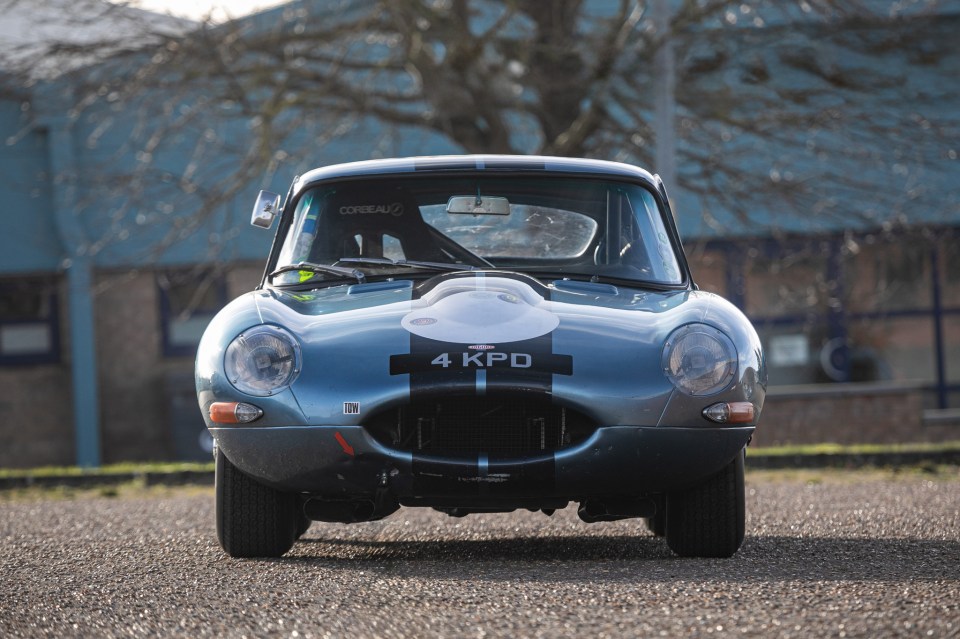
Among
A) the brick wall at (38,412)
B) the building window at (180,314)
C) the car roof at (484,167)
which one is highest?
the car roof at (484,167)

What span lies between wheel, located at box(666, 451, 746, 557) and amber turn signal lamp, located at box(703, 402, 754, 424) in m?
0.27

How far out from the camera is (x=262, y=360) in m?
4.91

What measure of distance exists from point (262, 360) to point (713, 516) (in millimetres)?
1690

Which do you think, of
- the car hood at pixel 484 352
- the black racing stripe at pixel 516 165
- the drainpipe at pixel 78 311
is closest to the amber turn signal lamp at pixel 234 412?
the car hood at pixel 484 352

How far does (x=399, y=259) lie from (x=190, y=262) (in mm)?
15198

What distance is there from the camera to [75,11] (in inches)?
550

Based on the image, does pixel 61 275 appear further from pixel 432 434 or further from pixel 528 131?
pixel 432 434

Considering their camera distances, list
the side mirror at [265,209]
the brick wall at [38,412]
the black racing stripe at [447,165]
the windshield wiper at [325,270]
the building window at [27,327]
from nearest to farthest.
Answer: the windshield wiper at [325,270] < the black racing stripe at [447,165] < the side mirror at [265,209] < the brick wall at [38,412] < the building window at [27,327]

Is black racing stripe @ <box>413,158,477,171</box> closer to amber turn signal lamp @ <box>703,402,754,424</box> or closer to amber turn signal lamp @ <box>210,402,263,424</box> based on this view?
amber turn signal lamp @ <box>210,402,263,424</box>

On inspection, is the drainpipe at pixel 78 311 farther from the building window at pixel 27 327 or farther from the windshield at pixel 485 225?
the windshield at pixel 485 225

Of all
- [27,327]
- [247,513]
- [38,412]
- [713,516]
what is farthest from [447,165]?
[27,327]

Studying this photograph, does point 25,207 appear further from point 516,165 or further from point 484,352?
point 484,352

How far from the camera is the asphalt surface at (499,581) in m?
3.64

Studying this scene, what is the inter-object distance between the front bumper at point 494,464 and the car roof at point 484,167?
1.55 metres
